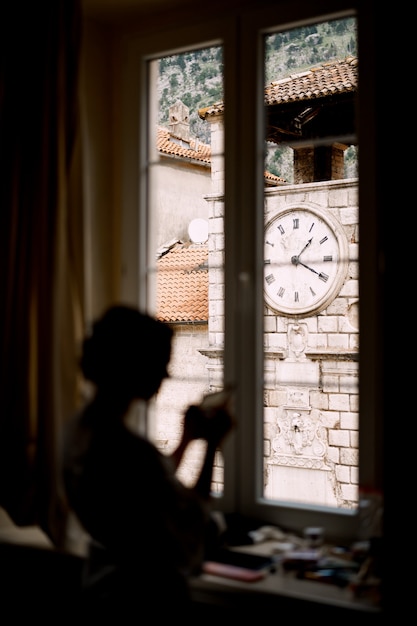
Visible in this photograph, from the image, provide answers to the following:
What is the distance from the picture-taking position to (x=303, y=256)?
587 inches

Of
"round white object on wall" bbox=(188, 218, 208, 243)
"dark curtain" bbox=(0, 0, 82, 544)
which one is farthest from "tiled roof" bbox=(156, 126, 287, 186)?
"dark curtain" bbox=(0, 0, 82, 544)

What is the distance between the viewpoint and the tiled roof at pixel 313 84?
12688mm

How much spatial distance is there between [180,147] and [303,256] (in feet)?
10.6

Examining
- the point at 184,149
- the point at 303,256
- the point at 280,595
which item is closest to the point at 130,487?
the point at 280,595

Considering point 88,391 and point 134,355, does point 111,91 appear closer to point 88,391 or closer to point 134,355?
point 88,391

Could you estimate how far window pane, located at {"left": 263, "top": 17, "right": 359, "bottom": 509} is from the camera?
13352 mm

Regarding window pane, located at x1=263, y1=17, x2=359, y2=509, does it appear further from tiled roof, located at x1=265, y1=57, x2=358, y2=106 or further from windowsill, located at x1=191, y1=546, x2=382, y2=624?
windowsill, located at x1=191, y1=546, x2=382, y2=624

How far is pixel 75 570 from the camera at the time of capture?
6.79ft

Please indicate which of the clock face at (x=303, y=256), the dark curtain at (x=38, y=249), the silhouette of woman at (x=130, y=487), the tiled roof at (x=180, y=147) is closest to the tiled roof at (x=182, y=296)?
the clock face at (x=303, y=256)

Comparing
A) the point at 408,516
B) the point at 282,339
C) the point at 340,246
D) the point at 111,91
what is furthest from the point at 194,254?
the point at 408,516

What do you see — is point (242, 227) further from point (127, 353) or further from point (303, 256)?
point (303, 256)

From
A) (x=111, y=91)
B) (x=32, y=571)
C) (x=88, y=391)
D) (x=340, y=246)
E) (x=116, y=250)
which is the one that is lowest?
(x=32, y=571)

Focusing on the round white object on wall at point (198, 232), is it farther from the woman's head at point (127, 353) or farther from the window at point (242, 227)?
the woman's head at point (127, 353)

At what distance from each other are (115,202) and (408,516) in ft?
4.75
